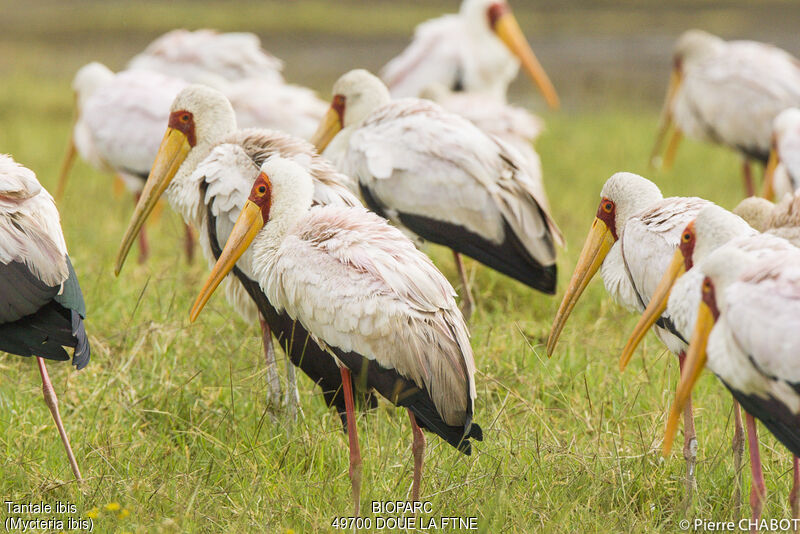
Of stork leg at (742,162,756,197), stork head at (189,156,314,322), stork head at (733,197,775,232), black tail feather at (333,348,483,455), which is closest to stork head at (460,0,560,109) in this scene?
stork leg at (742,162,756,197)

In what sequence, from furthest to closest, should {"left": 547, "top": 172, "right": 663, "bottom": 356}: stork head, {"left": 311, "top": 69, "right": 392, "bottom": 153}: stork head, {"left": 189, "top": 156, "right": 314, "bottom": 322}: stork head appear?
{"left": 311, "top": 69, "right": 392, "bottom": 153}: stork head → {"left": 547, "top": 172, "right": 663, "bottom": 356}: stork head → {"left": 189, "top": 156, "right": 314, "bottom": 322}: stork head

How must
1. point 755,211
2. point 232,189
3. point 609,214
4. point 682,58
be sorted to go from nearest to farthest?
point 609,214 → point 232,189 → point 755,211 → point 682,58

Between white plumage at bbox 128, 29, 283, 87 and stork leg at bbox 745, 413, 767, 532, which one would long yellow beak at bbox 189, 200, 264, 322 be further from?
white plumage at bbox 128, 29, 283, 87

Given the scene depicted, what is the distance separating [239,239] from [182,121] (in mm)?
1072

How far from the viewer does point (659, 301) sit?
11.1 feet

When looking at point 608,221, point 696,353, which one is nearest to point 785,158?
point 608,221

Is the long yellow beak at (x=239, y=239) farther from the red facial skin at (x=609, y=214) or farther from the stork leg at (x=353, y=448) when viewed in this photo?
the red facial skin at (x=609, y=214)

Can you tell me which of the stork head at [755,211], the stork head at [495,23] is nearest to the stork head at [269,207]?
the stork head at [755,211]

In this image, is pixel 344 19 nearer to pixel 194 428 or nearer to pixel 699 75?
pixel 699 75

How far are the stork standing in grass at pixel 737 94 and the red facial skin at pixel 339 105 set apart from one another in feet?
12.0

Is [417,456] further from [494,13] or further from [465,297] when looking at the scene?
[494,13]

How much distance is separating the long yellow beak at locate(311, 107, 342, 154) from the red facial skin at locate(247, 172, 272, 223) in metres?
1.73

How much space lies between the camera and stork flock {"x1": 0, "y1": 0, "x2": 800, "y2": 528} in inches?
118

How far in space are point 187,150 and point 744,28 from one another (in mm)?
16580
